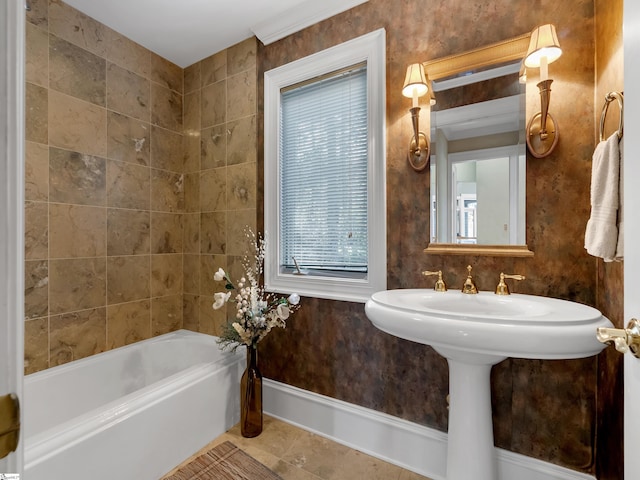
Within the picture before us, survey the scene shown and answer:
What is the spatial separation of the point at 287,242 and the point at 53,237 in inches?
53.5

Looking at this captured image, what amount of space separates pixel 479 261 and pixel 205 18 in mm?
2165

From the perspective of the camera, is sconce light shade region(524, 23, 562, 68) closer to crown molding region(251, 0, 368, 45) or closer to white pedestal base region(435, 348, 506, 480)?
crown molding region(251, 0, 368, 45)

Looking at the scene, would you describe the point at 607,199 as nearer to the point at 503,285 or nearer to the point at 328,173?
the point at 503,285

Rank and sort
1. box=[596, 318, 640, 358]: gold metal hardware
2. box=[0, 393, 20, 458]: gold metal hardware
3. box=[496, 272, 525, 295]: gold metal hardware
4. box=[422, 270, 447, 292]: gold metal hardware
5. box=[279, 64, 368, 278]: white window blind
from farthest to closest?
box=[279, 64, 368, 278]: white window blind → box=[422, 270, 447, 292]: gold metal hardware → box=[496, 272, 525, 295]: gold metal hardware → box=[596, 318, 640, 358]: gold metal hardware → box=[0, 393, 20, 458]: gold metal hardware

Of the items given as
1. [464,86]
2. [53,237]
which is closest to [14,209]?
[464,86]

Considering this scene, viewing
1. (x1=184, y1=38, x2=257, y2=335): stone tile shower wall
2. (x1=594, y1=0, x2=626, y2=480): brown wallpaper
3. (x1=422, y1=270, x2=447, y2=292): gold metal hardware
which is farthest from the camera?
(x1=184, y1=38, x2=257, y2=335): stone tile shower wall

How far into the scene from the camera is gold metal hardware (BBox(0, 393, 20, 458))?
375 millimetres

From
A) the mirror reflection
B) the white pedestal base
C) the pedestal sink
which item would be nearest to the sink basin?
the pedestal sink

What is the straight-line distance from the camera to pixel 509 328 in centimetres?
92

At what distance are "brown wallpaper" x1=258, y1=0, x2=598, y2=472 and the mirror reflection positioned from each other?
6cm

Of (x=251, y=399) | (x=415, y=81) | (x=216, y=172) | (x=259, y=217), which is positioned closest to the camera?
(x=415, y=81)

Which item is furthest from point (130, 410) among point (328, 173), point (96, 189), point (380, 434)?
point (328, 173)

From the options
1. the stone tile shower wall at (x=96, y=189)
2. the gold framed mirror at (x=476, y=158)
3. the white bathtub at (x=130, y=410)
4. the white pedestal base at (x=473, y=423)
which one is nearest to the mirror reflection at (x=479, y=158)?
the gold framed mirror at (x=476, y=158)

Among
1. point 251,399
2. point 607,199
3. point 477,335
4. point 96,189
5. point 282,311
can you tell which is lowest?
point 251,399
